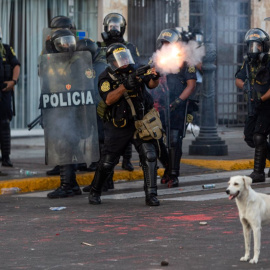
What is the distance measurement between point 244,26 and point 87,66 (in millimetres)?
12266

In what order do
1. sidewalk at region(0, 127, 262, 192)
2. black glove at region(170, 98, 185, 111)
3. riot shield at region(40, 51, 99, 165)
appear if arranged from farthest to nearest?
sidewalk at region(0, 127, 262, 192) → black glove at region(170, 98, 185, 111) → riot shield at region(40, 51, 99, 165)

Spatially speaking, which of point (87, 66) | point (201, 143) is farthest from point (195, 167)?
point (87, 66)

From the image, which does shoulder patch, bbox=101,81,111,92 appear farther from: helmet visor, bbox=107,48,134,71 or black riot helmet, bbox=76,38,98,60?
black riot helmet, bbox=76,38,98,60

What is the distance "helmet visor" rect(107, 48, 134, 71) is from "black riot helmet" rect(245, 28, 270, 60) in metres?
2.29

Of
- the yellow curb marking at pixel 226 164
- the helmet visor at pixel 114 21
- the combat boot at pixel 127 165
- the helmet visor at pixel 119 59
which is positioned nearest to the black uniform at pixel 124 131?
the helmet visor at pixel 119 59

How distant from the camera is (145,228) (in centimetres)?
777

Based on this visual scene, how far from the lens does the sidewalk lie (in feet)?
36.3

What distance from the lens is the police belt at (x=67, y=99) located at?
33.0ft

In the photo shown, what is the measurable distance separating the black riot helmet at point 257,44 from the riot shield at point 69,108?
2091mm

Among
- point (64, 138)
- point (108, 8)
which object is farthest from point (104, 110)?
point (108, 8)

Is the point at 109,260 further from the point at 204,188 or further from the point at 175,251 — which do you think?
the point at 204,188

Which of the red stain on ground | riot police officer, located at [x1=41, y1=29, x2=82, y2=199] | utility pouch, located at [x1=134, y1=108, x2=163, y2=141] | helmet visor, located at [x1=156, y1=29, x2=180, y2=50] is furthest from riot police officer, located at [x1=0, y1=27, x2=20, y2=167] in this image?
the red stain on ground

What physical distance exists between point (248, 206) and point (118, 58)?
3193mm

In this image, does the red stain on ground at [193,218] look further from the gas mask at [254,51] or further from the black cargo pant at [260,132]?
the gas mask at [254,51]
